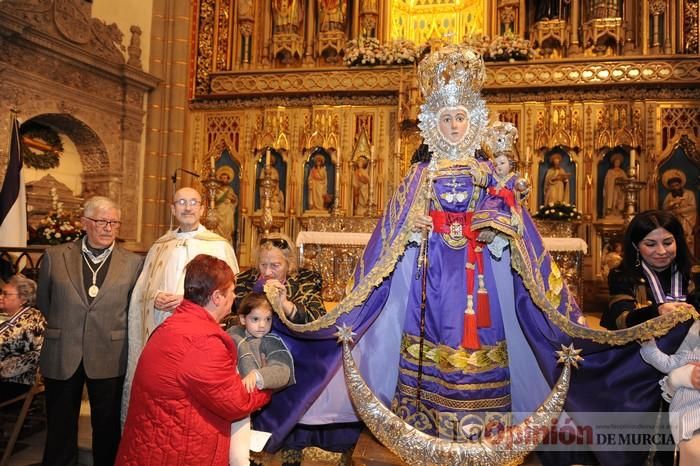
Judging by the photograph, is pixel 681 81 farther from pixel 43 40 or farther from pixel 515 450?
pixel 43 40

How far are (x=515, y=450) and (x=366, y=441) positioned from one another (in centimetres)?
98

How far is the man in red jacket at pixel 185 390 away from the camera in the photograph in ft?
7.51

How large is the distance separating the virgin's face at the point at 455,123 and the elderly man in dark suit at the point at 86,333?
2.24 meters

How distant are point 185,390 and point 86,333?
4.48ft

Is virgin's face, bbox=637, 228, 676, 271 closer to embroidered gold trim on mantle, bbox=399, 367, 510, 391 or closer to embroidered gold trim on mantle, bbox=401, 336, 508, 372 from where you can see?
embroidered gold trim on mantle, bbox=401, 336, 508, 372

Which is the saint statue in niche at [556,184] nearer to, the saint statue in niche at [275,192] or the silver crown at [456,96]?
the saint statue in niche at [275,192]

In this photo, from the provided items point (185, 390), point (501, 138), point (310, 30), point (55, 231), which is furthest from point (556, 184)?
point (185, 390)

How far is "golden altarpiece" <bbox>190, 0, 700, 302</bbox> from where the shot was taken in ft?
31.1

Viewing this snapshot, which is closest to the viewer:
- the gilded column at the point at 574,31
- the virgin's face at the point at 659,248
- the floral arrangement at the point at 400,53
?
the virgin's face at the point at 659,248

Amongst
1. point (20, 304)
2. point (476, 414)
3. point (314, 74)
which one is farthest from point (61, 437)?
point (314, 74)

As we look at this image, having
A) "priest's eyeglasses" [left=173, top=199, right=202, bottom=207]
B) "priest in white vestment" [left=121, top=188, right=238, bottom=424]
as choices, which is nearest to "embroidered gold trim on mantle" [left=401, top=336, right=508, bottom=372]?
"priest in white vestment" [left=121, top=188, right=238, bottom=424]

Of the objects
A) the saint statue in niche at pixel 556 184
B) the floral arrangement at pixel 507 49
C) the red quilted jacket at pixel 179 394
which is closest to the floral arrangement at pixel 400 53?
the floral arrangement at pixel 507 49

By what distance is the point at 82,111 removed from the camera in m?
9.28

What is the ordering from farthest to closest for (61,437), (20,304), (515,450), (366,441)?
1. (20,304)
2. (366,441)
3. (61,437)
4. (515,450)
